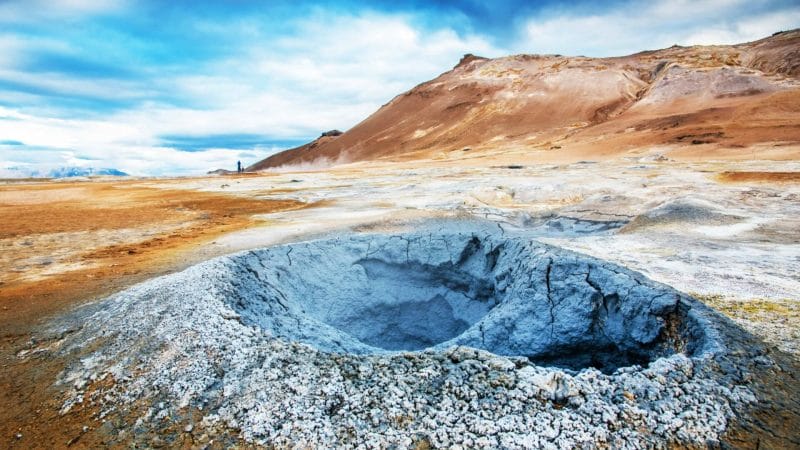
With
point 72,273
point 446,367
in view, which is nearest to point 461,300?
point 446,367

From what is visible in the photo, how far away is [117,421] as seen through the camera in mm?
2561

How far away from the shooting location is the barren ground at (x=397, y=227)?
3.21 metres

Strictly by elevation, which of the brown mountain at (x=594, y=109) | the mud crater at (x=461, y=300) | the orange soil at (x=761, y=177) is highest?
the brown mountain at (x=594, y=109)

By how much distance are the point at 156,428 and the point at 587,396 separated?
2.31m

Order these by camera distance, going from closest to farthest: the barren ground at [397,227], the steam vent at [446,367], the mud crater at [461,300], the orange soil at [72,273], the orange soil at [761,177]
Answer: the steam vent at [446,367] → the orange soil at [72,273] → the barren ground at [397,227] → the mud crater at [461,300] → the orange soil at [761,177]

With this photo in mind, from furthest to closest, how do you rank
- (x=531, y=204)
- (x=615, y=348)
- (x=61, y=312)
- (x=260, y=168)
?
(x=260, y=168)
(x=531, y=204)
(x=61, y=312)
(x=615, y=348)

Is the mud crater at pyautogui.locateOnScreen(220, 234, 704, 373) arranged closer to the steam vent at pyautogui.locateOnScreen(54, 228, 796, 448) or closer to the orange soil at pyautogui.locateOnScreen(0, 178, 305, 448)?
the steam vent at pyautogui.locateOnScreen(54, 228, 796, 448)

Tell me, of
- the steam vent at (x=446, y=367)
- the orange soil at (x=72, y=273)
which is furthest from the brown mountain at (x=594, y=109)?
the orange soil at (x=72, y=273)

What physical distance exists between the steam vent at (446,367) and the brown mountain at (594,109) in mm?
20975

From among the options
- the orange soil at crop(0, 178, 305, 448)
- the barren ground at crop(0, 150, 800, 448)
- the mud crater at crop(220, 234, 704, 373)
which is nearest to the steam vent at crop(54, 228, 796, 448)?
the mud crater at crop(220, 234, 704, 373)

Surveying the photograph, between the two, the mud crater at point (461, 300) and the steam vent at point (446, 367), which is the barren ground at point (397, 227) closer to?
the steam vent at point (446, 367)

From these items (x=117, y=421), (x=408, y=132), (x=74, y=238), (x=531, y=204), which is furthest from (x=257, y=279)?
(x=408, y=132)

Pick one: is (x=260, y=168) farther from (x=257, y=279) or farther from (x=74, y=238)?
(x=257, y=279)

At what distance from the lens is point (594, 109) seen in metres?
41.5
